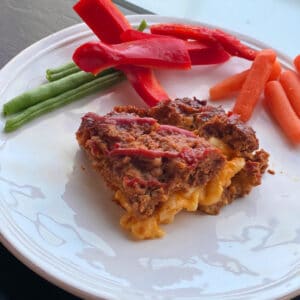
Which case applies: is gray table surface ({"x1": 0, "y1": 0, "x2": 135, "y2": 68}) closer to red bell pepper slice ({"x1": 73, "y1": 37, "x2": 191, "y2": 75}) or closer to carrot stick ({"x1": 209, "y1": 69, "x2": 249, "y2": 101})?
red bell pepper slice ({"x1": 73, "y1": 37, "x2": 191, "y2": 75})

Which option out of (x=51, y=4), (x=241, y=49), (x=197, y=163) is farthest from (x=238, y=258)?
(x=51, y=4)

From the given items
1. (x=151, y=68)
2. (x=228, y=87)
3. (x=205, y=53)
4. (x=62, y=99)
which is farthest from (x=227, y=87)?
(x=62, y=99)

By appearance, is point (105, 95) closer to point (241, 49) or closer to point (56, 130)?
point (56, 130)

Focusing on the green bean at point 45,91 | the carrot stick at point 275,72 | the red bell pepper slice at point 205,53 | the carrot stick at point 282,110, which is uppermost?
the green bean at point 45,91

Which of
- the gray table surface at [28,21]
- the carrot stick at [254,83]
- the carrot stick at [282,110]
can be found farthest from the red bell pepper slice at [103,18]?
the carrot stick at [282,110]

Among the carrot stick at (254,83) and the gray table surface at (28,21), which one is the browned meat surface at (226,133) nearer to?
the carrot stick at (254,83)

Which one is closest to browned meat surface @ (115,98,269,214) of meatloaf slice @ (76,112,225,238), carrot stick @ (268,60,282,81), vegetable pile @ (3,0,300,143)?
meatloaf slice @ (76,112,225,238)
